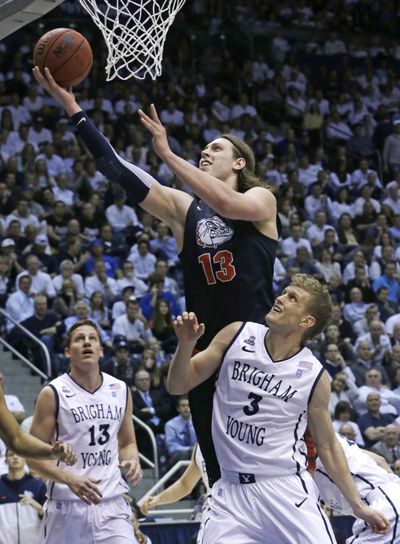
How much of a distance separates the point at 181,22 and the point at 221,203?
639 inches

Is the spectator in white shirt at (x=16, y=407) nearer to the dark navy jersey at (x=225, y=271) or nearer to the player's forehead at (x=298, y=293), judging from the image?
the dark navy jersey at (x=225, y=271)

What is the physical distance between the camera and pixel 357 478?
6.66 meters

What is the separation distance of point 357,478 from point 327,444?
44.7 inches

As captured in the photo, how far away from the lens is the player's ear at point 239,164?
6.07 metres

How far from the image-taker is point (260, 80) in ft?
70.0

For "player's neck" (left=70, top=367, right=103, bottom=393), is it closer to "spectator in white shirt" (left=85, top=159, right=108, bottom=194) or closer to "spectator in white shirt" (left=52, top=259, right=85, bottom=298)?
"spectator in white shirt" (left=52, top=259, right=85, bottom=298)

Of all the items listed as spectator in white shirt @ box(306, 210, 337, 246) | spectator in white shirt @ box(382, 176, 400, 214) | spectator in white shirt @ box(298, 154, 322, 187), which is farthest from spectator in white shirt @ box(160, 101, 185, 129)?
spectator in white shirt @ box(382, 176, 400, 214)

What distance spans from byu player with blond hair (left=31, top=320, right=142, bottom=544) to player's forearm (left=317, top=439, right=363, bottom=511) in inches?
67.8

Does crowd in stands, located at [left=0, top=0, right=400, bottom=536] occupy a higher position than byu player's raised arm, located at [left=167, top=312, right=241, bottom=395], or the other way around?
byu player's raised arm, located at [left=167, top=312, right=241, bottom=395]

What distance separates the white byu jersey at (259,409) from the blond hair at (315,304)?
0.20m

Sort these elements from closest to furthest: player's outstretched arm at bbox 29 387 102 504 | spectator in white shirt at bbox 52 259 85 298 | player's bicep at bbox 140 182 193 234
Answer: player's bicep at bbox 140 182 193 234 < player's outstretched arm at bbox 29 387 102 504 < spectator in white shirt at bbox 52 259 85 298

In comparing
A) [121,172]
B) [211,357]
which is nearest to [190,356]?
[211,357]

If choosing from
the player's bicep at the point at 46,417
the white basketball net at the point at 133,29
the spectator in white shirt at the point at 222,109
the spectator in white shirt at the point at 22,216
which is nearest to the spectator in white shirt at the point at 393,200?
the spectator in white shirt at the point at 222,109

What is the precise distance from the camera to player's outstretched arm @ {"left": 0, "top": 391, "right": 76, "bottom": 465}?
201 inches
